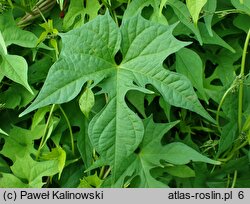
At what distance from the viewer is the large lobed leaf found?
83 cm

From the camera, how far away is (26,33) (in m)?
1.03

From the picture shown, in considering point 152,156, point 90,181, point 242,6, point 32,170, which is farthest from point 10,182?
point 242,6

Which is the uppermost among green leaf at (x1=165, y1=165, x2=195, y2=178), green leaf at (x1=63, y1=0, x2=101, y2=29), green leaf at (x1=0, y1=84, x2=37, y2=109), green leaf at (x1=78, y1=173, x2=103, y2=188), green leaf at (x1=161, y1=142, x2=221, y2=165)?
green leaf at (x1=63, y1=0, x2=101, y2=29)

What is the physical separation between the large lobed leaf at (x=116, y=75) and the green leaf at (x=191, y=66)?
0.10m

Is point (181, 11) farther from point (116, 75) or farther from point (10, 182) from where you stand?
point (10, 182)

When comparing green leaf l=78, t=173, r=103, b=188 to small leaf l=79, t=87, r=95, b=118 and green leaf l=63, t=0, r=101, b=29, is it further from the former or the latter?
green leaf l=63, t=0, r=101, b=29

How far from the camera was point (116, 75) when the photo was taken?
34.6 inches

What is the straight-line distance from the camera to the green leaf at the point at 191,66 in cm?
94

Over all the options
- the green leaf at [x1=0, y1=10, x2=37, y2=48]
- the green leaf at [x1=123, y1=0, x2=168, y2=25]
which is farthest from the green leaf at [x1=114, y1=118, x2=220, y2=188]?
the green leaf at [x1=0, y1=10, x2=37, y2=48]

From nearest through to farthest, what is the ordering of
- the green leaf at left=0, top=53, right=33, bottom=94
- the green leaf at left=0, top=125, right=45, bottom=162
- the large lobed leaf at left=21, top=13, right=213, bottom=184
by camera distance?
the large lobed leaf at left=21, top=13, right=213, bottom=184
the green leaf at left=0, top=53, right=33, bottom=94
the green leaf at left=0, top=125, right=45, bottom=162

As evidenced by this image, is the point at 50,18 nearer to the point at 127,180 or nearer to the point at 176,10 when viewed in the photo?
the point at 176,10

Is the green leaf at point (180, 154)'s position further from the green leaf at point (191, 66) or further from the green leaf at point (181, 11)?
the green leaf at point (181, 11)

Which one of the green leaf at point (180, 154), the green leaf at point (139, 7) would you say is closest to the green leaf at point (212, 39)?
the green leaf at point (139, 7)

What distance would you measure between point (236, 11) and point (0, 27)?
0.54 metres
